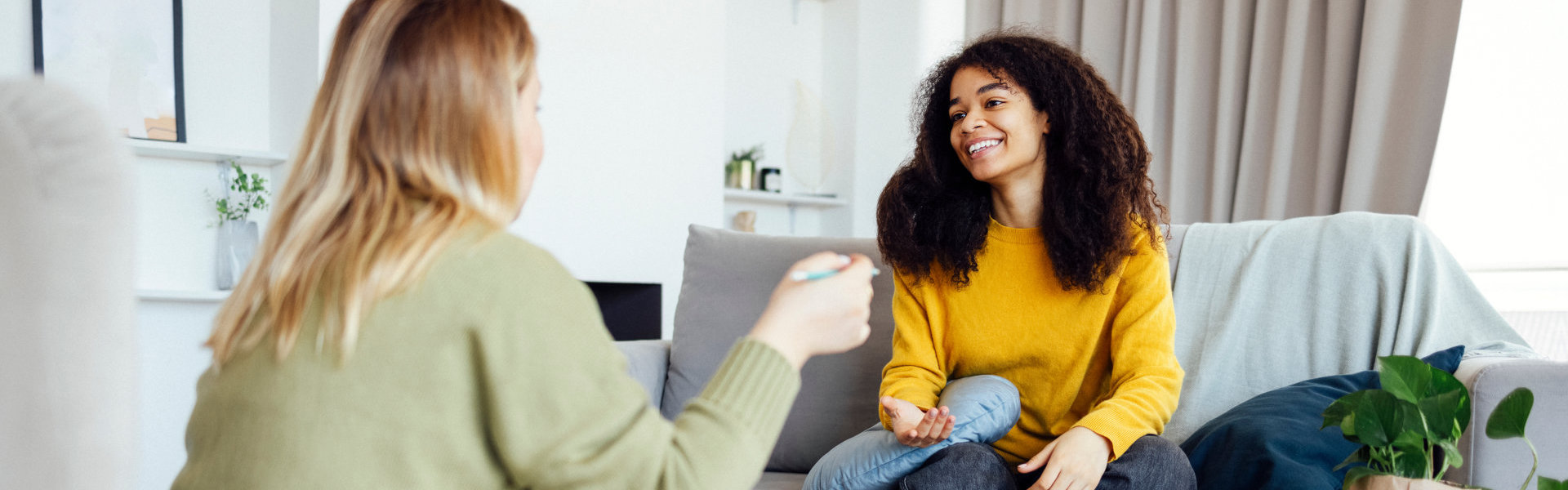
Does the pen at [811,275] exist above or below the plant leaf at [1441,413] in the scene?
above

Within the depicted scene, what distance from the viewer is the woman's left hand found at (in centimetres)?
127

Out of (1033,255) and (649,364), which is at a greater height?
(1033,255)

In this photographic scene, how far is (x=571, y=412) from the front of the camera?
642 millimetres

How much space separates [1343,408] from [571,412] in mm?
811

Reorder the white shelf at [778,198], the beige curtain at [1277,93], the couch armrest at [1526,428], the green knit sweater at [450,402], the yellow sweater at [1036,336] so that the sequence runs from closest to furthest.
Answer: the green knit sweater at [450,402] < the couch armrest at [1526,428] < the yellow sweater at [1036,336] < the beige curtain at [1277,93] < the white shelf at [778,198]

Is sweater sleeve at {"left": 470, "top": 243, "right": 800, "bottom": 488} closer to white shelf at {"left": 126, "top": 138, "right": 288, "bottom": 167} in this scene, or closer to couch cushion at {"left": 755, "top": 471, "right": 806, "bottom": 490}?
couch cushion at {"left": 755, "top": 471, "right": 806, "bottom": 490}

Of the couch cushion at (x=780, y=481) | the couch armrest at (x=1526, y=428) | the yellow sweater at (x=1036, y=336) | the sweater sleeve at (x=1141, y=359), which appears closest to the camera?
the couch armrest at (x=1526, y=428)

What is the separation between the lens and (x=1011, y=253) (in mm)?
1593

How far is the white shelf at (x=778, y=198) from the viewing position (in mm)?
3883

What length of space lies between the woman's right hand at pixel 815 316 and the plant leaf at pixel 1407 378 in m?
0.55

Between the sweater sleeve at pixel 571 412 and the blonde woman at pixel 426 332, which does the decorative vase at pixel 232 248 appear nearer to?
the blonde woman at pixel 426 332

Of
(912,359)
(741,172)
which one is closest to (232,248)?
(741,172)

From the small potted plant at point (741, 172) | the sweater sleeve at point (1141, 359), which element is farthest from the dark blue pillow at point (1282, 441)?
the small potted plant at point (741, 172)

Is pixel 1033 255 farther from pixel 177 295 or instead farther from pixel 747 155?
pixel 747 155
